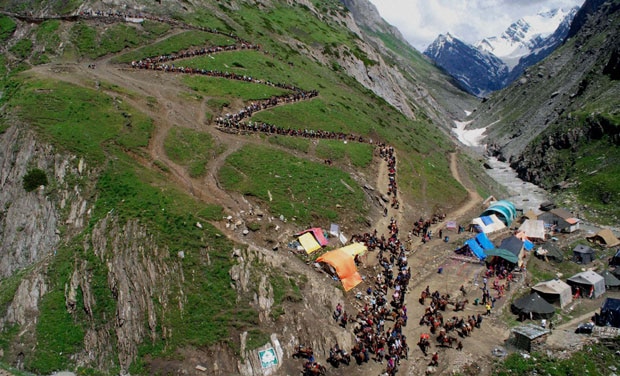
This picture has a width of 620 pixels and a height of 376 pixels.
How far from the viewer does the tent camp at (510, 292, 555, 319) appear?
4312 cm

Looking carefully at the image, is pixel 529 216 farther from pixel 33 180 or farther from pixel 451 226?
pixel 33 180

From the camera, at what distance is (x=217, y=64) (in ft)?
281

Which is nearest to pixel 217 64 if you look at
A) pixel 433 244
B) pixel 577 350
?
pixel 433 244

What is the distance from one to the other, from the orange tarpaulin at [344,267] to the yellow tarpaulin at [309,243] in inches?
70.6

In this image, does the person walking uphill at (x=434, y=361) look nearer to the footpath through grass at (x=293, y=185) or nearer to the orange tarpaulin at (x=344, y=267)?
the orange tarpaulin at (x=344, y=267)

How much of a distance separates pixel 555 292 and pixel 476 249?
11.2 metres

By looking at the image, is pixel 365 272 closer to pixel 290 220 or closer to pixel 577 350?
pixel 290 220

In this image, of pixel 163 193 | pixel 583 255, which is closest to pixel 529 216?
pixel 583 255

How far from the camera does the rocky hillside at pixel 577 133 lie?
8862cm

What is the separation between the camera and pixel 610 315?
1602 inches

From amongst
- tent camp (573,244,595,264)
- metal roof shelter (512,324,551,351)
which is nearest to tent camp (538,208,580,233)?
tent camp (573,244,595,264)

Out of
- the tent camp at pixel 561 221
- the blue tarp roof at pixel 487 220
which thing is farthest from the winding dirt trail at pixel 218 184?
the tent camp at pixel 561 221

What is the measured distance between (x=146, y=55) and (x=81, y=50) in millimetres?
10524

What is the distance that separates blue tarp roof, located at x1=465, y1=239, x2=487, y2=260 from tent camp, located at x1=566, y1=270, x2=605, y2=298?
30.7 feet
